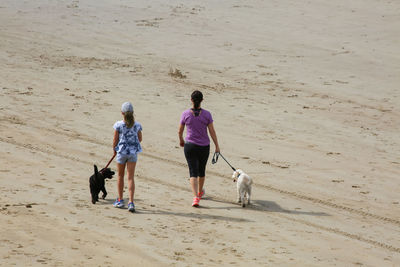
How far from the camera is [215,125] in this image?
16156 millimetres

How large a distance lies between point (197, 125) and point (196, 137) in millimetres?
211

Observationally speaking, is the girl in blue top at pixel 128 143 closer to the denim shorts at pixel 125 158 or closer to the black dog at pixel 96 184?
the denim shorts at pixel 125 158

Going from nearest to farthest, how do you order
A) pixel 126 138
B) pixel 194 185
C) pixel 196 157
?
1. pixel 126 138
2. pixel 196 157
3. pixel 194 185

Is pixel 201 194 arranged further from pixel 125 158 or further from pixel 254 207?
pixel 125 158

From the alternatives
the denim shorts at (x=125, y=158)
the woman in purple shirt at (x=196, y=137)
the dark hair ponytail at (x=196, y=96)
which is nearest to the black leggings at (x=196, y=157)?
the woman in purple shirt at (x=196, y=137)

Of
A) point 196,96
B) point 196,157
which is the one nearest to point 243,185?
point 196,157

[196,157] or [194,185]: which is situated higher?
[196,157]

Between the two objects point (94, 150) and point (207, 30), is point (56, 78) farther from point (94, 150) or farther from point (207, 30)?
point (207, 30)

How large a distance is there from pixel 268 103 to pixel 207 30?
7.98 m

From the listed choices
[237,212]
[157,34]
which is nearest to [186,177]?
[237,212]

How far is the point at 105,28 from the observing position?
24.7 metres

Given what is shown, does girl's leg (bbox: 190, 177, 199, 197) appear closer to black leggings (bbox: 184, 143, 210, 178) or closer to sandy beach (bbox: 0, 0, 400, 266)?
black leggings (bbox: 184, 143, 210, 178)

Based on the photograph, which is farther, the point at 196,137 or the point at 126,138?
the point at 196,137

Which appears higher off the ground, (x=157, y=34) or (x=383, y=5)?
(x=383, y=5)
